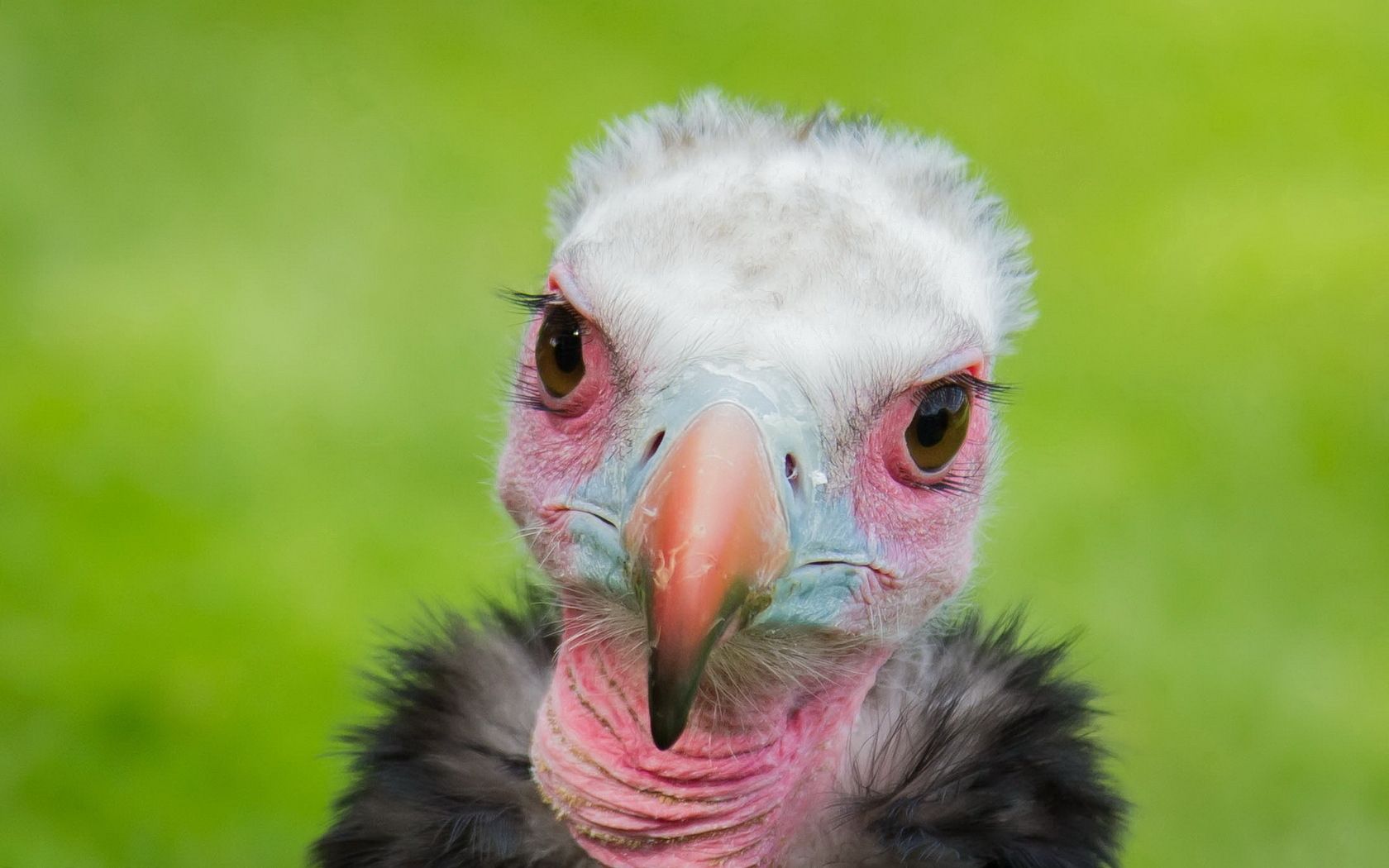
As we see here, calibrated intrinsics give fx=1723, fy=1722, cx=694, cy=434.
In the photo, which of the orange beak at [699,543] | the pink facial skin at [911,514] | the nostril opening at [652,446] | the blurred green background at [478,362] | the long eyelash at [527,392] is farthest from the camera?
the blurred green background at [478,362]

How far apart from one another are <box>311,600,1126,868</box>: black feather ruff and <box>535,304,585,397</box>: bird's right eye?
33cm

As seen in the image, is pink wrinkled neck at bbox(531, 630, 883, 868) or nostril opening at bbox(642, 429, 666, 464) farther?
pink wrinkled neck at bbox(531, 630, 883, 868)

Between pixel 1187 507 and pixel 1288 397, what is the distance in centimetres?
56

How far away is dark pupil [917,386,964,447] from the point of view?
5.42 ft

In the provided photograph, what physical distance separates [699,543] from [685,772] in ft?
1.43

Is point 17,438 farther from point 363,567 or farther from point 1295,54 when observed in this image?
point 1295,54

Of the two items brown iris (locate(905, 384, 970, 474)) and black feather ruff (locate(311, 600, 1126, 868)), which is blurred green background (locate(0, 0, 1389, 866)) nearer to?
black feather ruff (locate(311, 600, 1126, 868))

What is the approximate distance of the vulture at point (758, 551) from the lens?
1480mm

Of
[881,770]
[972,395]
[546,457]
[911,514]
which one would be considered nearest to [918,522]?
[911,514]

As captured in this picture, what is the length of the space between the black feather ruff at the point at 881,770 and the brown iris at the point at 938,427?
25cm

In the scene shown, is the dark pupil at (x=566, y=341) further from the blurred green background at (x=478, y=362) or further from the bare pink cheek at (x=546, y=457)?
the blurred green background at (x=478, y=362)

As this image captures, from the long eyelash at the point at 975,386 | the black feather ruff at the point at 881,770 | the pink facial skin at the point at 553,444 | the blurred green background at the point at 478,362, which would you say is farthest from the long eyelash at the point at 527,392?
the long eyelash at the point at 975,386

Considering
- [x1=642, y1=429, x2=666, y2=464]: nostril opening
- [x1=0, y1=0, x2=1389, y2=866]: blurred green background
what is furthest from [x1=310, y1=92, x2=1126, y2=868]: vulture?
[x1=0, y1=0, x2=1389, y2=866]: blurred green background

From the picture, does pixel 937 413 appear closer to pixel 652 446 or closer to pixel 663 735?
pixel 652 446
